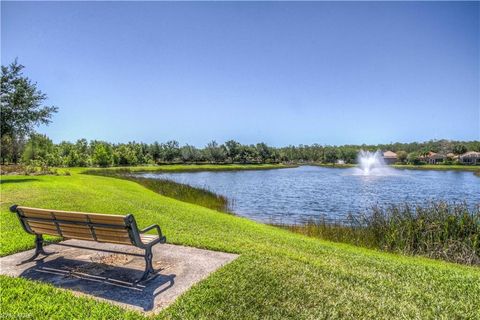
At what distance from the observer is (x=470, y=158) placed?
4114 inches

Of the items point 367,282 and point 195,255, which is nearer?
point 367,282

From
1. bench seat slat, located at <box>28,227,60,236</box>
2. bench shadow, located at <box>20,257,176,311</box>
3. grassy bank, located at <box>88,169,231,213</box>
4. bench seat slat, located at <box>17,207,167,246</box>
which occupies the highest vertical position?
Answer: bench seat slat, located at <box>17,207,167,246</box>

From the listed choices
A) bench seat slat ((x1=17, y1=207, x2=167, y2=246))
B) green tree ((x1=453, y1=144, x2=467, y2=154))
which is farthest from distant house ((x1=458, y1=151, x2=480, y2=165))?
bench seat slat ((x1=17, y1=207, x2=167, y2=246))

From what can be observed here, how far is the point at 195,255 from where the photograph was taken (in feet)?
20.7

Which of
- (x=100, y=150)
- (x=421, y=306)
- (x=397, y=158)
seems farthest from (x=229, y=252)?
(x=397, y=158)

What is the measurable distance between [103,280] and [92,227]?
2.93 ft

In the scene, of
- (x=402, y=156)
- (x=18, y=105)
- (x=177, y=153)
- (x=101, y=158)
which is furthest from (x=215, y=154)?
(x=18, y=105)

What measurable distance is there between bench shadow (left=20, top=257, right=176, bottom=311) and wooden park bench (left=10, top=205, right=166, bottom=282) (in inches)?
11.4

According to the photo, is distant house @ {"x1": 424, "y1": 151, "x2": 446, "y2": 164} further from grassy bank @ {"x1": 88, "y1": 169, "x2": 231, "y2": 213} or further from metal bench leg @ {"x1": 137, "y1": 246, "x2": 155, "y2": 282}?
metal bench leg @ {"x1": 137, "y1": 246, "x2": 155, "y2": 282}

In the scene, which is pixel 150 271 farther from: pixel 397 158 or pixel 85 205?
pixel 397 158

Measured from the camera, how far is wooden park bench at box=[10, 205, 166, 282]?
4.66 meters

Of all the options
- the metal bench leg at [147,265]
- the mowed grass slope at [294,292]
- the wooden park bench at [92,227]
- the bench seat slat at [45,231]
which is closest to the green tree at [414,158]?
the mowed grass slope at [294,292]

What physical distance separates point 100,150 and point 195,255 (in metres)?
73.0

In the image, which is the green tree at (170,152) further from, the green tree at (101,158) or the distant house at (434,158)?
the distant house at (434,158)
